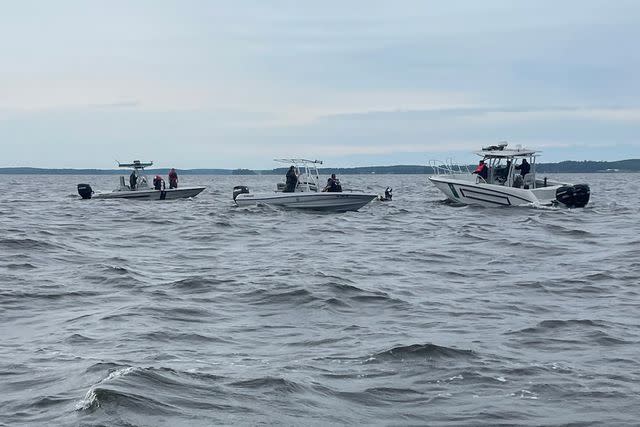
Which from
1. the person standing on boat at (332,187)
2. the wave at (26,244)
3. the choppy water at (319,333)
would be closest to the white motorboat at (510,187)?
the person standing on boat at (332,187)

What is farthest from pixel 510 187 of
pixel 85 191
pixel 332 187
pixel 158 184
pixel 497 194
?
pixel 85 191

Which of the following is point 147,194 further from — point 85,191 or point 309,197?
point 309,197

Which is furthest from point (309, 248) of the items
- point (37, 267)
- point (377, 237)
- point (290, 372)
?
point (290, 372)

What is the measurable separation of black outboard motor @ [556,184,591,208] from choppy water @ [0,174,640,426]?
12.3 meters

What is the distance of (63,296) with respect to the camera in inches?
535

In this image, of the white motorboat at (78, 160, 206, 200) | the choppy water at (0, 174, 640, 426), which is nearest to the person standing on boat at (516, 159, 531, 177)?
the choppy water at (0, 174, 640, 426)

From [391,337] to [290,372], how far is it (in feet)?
6.90

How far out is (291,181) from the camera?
34.2m

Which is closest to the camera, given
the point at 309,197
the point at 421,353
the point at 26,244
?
the point at 421,353

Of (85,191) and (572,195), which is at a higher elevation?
(572,195)

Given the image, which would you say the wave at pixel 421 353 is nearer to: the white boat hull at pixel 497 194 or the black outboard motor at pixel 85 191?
the white boat hull at pixel 497 194

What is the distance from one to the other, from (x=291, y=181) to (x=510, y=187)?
356 inches

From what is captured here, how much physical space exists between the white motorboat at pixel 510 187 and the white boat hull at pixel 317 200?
4812mm

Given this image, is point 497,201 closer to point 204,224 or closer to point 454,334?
point 204,224
